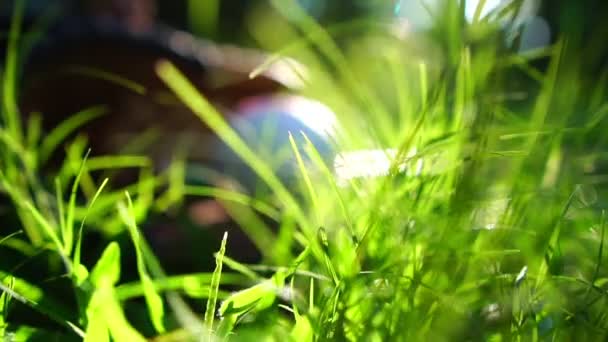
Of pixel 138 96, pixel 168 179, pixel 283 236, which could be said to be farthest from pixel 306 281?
pixel 138 96

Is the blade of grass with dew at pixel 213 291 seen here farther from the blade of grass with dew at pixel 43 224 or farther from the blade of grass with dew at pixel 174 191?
the blade of grass with dew at pixel 174 191

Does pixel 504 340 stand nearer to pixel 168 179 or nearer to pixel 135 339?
pixel 135 339

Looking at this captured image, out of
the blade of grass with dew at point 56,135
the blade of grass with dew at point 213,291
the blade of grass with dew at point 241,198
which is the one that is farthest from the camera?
the blade of grass with dew at point 56,135

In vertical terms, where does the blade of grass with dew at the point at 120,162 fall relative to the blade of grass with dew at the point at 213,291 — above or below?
above

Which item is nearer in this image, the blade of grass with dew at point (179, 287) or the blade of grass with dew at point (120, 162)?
the blade of grass with dew at point (179, 287)

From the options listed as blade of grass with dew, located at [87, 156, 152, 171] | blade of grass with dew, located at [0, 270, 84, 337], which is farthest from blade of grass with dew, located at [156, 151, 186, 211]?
blade of grass with dew, located at [0, 270, 84, 337]

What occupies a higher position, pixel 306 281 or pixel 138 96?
pixel 138 96

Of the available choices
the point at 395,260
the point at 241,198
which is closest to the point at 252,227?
the point at 241,198

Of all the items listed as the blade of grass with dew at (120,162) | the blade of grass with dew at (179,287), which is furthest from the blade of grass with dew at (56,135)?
the blade of grass with dew at (179,287)

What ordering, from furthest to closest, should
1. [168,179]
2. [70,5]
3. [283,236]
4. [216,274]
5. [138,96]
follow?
[70,5], [138,96], [168,179], [283,236], [216,274]

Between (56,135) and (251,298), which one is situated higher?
(56,135)

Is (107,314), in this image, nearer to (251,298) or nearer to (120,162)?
(251,298)
